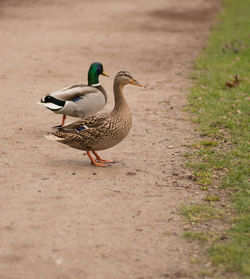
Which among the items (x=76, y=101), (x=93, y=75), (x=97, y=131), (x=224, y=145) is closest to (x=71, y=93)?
(x=76, y=101)

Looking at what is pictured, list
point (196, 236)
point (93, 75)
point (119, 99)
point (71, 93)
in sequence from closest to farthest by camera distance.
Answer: point (196, 236)
point (119, 99)
point (71, 93)
point (93, 75)

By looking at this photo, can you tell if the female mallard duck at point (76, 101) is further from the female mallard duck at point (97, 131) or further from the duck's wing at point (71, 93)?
the female mallard duck at point (97, 131)

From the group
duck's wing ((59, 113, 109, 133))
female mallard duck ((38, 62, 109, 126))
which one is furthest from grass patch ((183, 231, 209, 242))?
female mallard duck ((38, 62, 109, 126))

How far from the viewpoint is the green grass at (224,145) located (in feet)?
16.2

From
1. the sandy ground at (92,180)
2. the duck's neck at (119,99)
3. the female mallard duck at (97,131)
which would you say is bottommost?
the sandy ground at (92,180)

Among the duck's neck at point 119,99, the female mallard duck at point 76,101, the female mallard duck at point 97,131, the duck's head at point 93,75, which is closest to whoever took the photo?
the female mallard duck at point 97,131

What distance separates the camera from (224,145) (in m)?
7.82

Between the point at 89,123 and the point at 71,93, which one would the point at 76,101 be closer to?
the point at 71,93

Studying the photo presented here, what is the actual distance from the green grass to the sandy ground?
226mm

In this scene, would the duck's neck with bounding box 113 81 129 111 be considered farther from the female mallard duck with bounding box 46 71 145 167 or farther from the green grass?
the green grass

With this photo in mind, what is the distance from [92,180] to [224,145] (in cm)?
224

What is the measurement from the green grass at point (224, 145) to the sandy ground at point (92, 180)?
226 mm

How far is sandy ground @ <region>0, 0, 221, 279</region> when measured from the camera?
4676 millimetres

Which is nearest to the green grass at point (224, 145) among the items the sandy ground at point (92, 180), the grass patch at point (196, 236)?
the grass patch at point (196, 236)
